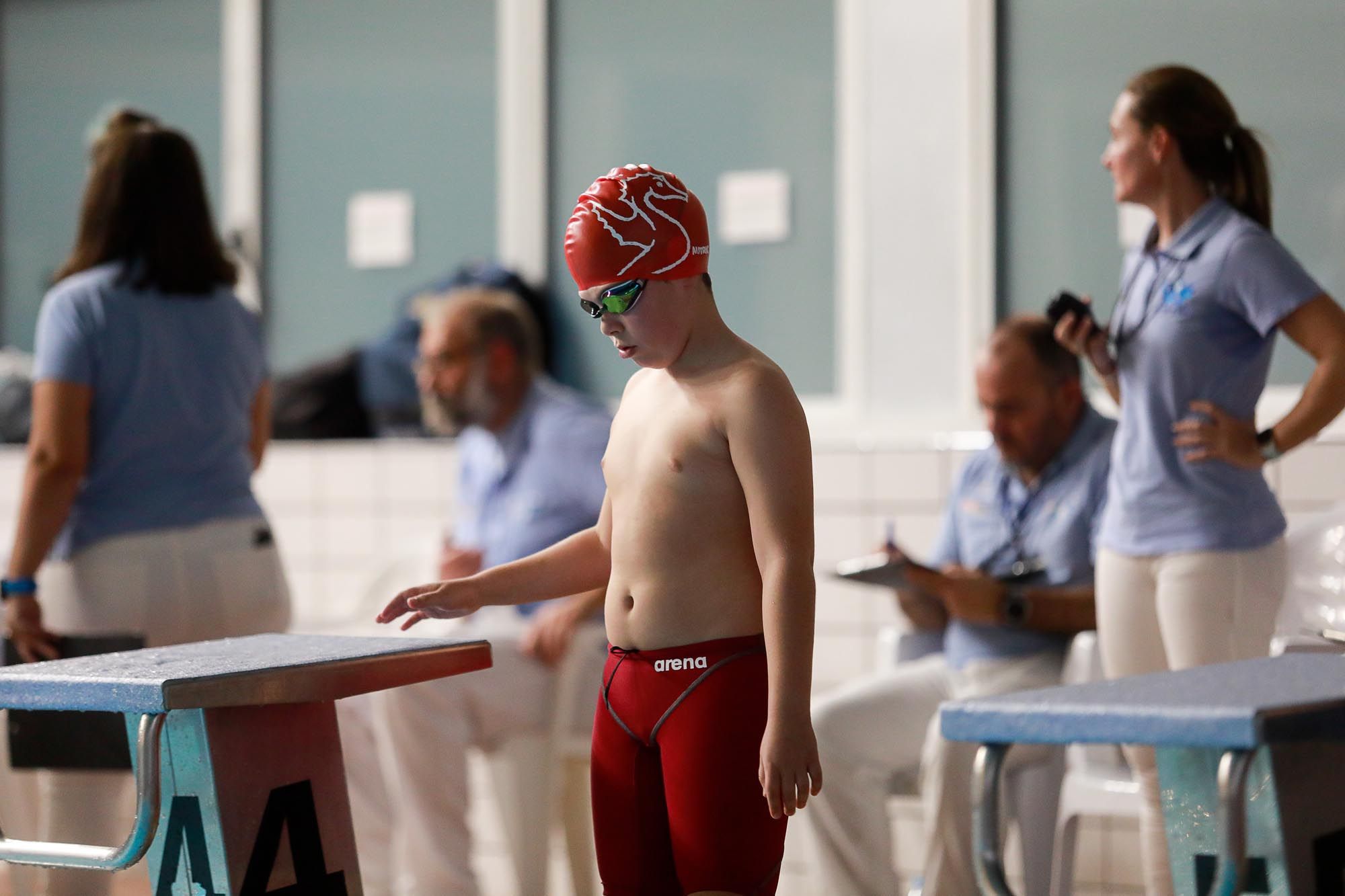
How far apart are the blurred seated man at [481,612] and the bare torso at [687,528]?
66.0 inches

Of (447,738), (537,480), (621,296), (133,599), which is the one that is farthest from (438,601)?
(537,480)

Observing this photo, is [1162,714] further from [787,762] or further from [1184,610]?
[1184,610]

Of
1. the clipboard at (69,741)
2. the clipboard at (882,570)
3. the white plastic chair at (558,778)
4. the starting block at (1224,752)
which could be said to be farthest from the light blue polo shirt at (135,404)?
the starting block at (1224,752)

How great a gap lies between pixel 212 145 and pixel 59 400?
2539 millimetres

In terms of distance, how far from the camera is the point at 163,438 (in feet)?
9.12

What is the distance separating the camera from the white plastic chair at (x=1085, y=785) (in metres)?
2.99

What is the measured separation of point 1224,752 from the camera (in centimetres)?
155

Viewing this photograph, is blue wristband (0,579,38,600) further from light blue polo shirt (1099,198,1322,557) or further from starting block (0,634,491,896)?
light blue polo shirt (1099,198,1322,557)

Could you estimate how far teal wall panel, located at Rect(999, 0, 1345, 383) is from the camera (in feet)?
12.1

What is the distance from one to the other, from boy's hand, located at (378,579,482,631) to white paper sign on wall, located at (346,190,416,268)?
2966 millimetres

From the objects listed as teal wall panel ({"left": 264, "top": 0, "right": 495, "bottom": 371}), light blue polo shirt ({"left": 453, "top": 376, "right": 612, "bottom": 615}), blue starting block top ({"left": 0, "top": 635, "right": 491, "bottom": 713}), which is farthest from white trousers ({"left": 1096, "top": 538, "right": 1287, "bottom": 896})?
teal wall panel ({"left": 264, "top": 0, "right": 495, "bottom": 371})

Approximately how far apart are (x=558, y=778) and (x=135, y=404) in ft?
4.21

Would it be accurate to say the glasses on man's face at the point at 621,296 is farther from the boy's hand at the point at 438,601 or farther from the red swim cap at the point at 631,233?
the boy's hand at the point at 438,601

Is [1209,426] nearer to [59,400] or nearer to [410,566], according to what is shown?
[59,400]
